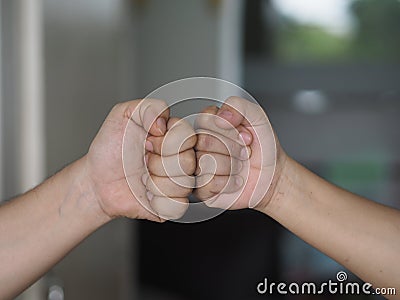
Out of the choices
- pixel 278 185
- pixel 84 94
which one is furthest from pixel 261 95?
pixel 278 185

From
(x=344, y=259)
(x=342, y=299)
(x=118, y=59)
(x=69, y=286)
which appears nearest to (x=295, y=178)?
(x=344, y=259)

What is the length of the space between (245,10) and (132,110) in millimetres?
2555

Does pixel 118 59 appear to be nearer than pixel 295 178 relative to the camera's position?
No

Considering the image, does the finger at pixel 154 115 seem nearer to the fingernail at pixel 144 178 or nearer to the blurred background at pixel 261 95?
the fingernail at pixel 144 178

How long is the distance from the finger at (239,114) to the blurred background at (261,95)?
1.38m

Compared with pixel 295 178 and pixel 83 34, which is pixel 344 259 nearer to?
pixel 295 178

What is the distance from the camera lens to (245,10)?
10.8 ft

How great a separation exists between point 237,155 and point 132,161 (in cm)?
13

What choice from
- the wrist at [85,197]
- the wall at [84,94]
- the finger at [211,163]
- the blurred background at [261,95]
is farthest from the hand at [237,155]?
the blurred background at [261,95]

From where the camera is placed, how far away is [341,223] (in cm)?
88

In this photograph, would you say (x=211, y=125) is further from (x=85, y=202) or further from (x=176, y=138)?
(x=85, y=202)

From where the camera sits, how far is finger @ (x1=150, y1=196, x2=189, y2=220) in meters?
0.82

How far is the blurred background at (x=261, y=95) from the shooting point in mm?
2828

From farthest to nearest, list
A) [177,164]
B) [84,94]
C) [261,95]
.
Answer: [261,95]
[84,94]
[177,164]
